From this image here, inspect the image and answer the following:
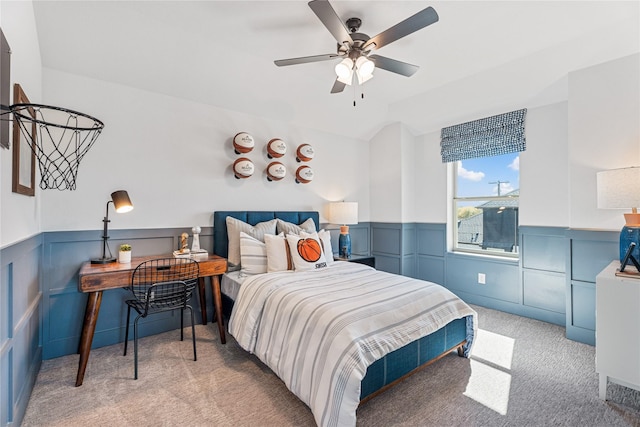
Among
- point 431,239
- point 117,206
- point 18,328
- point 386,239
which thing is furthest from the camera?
point 386,239

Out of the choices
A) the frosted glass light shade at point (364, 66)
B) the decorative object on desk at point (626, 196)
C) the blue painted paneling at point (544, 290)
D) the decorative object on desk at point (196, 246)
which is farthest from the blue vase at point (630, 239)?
the decorative object on desk at point (196, 246)

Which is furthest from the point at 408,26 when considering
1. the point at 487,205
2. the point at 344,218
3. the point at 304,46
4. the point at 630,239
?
the point at 487,205

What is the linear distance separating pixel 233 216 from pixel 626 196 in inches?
136

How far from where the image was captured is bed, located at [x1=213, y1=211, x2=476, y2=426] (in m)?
1.56

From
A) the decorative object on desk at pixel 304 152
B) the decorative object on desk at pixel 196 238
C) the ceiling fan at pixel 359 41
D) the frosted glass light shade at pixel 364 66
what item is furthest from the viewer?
the decorative object on desk at pixel 304 152

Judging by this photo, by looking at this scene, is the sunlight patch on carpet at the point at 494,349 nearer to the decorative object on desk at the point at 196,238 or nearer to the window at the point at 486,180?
the window at the point at 486,180

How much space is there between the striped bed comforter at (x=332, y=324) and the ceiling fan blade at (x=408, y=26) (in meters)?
1.85

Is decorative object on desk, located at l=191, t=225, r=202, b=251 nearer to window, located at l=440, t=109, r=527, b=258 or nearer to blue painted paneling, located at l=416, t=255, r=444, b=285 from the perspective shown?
blue painted paneling, located at l=416, t=255, r=444, b=285

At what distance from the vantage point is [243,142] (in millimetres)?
3270

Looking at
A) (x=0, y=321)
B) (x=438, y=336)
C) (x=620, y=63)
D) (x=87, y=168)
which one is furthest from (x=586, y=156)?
(x=87, y=168)

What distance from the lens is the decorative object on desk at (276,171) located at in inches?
140

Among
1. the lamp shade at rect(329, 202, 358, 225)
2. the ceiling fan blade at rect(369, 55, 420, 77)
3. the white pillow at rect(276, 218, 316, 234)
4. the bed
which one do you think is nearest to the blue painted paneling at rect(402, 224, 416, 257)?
the lamp shade at rect(329, 202, 358, 225)

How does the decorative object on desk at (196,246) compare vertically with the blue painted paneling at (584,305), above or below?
above

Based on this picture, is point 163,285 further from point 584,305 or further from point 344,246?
point 584,305
